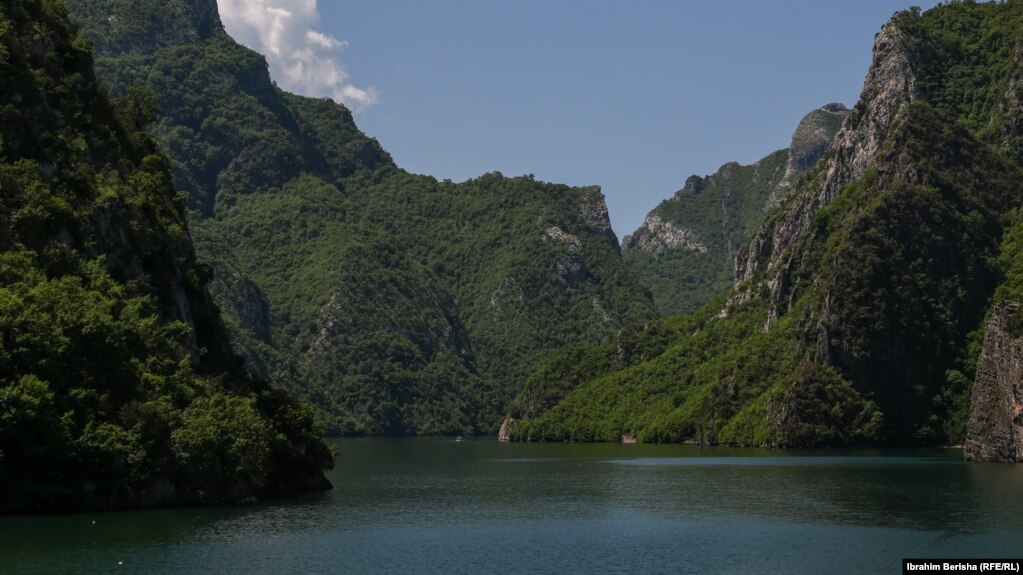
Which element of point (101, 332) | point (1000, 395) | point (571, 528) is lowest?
point (571, 528)

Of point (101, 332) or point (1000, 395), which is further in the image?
point (1000, 395)

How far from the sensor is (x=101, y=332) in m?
94.4

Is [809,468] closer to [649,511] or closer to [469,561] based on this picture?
[649,511]

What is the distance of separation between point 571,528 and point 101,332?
126 feet

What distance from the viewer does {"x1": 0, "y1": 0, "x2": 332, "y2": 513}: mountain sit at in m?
88.8

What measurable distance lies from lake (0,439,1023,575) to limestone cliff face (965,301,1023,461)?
17.0 metres

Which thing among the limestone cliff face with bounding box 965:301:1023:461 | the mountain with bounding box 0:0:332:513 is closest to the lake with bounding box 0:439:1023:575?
the mountain with bounding box 0:0:332:513

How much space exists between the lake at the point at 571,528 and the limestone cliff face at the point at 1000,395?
55.9ft

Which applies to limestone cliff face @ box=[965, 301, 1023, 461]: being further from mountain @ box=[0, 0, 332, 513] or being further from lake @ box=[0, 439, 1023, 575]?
mountain @ box=[0, 0, 332, 513]

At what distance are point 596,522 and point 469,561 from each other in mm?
21784

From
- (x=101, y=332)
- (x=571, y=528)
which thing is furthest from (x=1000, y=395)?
(x=101, y=332)

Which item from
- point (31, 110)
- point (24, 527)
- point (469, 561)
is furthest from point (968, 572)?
point (31, 110)

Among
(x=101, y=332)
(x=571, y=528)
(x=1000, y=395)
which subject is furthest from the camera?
(x=1000, y=395)

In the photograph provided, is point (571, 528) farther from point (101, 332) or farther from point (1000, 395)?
point (1000, 395)
